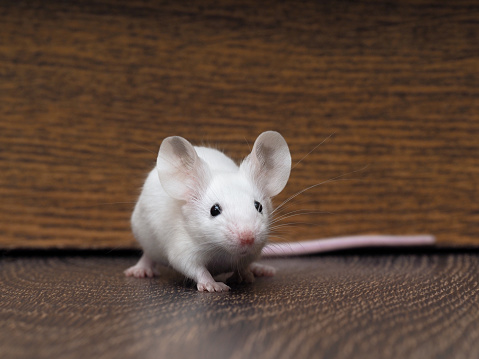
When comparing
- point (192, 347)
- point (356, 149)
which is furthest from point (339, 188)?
point (192, 347)

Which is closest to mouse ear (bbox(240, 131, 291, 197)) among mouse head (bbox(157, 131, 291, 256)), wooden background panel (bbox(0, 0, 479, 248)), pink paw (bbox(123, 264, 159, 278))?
mouse head (bbox(157, 131, 291, 256))

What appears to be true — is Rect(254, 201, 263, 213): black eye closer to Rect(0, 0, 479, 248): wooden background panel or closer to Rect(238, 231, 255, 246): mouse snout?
Rect(238, 231, 255, 246): mouse snout

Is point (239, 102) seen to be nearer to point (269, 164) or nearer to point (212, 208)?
point (269, 164)

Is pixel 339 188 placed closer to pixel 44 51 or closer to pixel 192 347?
pixel 44 51

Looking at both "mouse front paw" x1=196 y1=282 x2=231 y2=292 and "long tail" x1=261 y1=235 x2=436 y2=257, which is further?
"long tail" x1=261 y1=235 x2=436 y2=257

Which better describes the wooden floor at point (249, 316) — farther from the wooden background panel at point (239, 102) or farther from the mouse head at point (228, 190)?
the wooden background panel at point (239, 102)

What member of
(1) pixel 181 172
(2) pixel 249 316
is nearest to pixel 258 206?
(1) pixel 181 172
